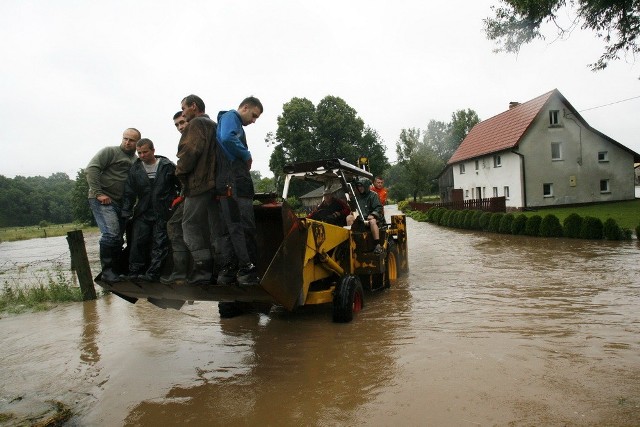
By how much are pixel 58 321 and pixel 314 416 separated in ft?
20.1

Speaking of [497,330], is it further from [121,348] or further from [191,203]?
[121,348]

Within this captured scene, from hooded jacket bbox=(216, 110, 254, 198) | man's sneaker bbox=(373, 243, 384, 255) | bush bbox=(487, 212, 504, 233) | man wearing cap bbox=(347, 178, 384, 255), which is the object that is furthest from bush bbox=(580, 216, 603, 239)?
hooded jacket bbox=(216, 110, 254, 198)

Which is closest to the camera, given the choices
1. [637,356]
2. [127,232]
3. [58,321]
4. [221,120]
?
[221,120]

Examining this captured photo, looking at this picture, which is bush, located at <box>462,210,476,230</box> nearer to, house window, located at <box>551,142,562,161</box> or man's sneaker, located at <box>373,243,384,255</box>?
house window, located at <box>551,142,562,161</box>

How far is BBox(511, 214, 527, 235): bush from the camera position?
735 inches

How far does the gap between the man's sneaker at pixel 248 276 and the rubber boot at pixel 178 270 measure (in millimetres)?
735

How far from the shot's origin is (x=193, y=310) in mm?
8305

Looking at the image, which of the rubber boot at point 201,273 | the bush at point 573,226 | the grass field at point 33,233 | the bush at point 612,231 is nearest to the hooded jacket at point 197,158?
the rubber boot at point 201,273

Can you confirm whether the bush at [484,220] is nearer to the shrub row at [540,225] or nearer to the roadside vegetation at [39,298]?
the shrub row at [540,225]

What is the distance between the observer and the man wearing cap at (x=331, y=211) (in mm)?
7986

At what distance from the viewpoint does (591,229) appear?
51.2ft

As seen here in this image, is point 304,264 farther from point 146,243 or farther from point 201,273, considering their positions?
point 146,243

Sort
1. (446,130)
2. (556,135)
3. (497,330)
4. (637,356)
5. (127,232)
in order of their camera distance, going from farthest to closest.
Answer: (446,130)
(556,135)
(497,330)
(127,232)
(637,356)

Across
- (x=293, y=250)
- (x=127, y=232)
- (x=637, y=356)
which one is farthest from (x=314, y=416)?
(x=637, y=356)
